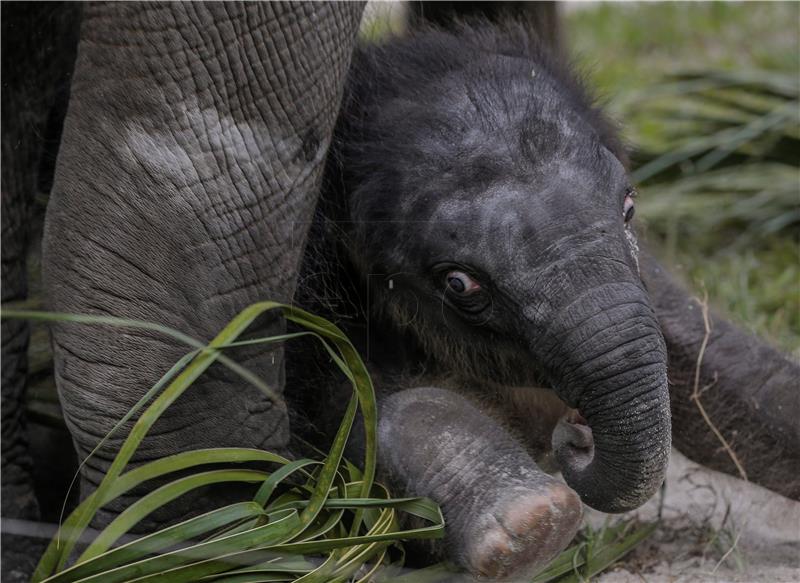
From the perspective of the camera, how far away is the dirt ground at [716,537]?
8.64 feet

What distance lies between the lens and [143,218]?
85.6 inches

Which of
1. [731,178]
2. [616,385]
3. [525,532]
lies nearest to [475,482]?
[525,532]

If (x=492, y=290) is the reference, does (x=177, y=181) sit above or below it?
above

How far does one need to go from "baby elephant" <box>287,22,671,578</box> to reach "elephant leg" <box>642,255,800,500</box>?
1.09 ft

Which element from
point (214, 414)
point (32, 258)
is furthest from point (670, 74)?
point (214, 414)

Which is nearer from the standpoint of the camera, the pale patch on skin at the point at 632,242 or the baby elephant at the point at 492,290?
the baby elephant at the point at 492,290

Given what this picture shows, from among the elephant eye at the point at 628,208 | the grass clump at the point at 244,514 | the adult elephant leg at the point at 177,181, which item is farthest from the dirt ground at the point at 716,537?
the adult elephant leg at the point at 177,181

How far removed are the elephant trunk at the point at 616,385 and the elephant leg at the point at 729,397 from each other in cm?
69

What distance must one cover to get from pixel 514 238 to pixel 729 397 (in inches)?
32.6

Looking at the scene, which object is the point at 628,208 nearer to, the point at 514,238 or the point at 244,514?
the point at 514,238

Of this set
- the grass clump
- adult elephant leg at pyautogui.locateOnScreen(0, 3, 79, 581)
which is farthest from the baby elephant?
adult elephant leg at pyautogui.locateOnScreen(0, 3, 79, 581)

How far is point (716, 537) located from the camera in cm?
276

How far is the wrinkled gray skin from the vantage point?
2.15 meters

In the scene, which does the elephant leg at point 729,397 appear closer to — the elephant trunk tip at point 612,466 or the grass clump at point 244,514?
the elephant trunk tip at point 612,466
